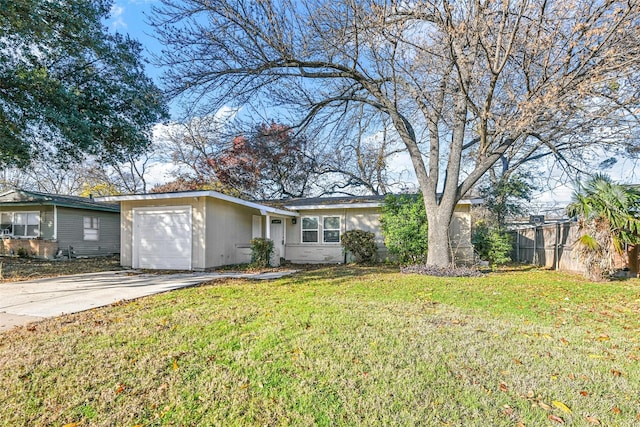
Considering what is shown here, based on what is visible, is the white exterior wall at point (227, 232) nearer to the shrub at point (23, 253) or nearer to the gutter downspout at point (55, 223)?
the gutter downspout at point (55, 223)

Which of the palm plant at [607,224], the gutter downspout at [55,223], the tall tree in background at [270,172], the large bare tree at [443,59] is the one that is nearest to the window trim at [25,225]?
the gutter downspout at [55,223]

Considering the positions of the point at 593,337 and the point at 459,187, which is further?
the point at 459,187

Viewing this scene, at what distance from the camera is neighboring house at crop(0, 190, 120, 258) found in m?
15.4

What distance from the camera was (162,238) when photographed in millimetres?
11484

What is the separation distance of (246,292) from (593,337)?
217 inches

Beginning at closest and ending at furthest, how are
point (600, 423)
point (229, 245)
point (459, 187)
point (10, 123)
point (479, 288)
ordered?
point (600, 423) < point (479, 288) < point (10, 123) < point (459, 187) < point (229, 245)

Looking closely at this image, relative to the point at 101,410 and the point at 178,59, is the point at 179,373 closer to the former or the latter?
the point at 101,410

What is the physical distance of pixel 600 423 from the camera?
2.46 meters

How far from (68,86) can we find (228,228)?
6312mm

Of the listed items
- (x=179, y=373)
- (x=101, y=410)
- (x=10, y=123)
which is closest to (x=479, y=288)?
(x=179, y=373)

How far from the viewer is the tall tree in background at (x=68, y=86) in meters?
8.80

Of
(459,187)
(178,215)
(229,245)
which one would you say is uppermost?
(459,187)

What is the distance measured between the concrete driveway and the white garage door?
4.84ft

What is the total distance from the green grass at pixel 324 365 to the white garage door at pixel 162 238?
18.9 ft
